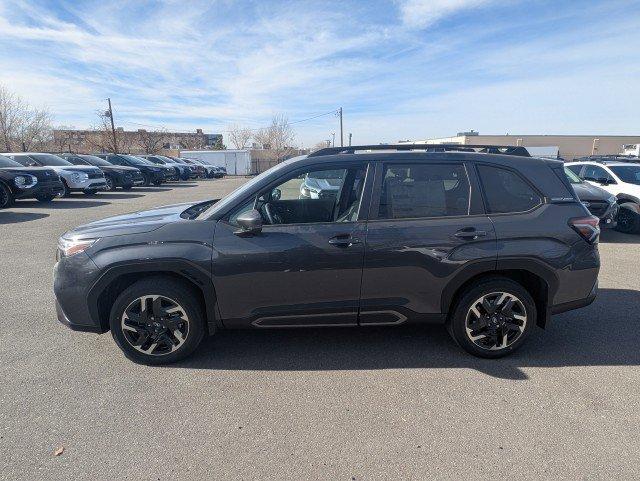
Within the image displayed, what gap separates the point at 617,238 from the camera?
8.49 meters

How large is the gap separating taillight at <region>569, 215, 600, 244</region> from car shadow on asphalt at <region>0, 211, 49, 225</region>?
11.8 meters

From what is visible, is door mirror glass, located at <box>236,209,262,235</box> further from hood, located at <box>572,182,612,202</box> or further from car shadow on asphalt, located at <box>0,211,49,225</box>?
car shadow on asphalt, located at <box>0,211,49,225</box>

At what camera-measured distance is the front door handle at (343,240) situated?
3.11 meters

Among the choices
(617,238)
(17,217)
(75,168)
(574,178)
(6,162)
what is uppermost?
(6,162)

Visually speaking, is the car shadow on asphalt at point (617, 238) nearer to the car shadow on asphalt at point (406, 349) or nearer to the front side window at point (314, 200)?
the car shadow on asphalt at point (406, 349)

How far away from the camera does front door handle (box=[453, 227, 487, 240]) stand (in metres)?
3.18

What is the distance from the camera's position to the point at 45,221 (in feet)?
32.8

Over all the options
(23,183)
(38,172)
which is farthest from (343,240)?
(38,172)

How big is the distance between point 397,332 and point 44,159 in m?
16.1

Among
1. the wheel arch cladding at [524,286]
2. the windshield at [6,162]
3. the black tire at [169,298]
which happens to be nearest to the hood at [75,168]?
the windshield at [6,162]

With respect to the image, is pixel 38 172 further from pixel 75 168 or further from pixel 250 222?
pixel 250 222

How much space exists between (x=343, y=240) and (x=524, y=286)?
179 centimetres

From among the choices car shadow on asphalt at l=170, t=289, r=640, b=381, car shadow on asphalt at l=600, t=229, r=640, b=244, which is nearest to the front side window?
car shadow on asphalt at l=170, t=289, r=640, b=381

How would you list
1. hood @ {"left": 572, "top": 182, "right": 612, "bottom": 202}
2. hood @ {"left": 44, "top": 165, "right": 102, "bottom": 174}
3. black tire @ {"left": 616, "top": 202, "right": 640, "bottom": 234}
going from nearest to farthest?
hood @ {"left": 572, "top": 182, "right": 612, "bottom": 202}, black tire @ {"left": 616, "top": 202, "right": 640, "bottom": 234}, hood @ {"left": 44, "top": 165, "right": 102, "bottom": 174}
